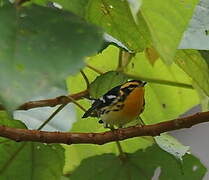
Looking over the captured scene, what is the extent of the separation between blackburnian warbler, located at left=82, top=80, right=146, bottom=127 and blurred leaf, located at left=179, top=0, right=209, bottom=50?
1.16ft

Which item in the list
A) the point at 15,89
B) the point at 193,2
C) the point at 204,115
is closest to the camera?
the point at 15,89

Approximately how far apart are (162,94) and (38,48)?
582mm

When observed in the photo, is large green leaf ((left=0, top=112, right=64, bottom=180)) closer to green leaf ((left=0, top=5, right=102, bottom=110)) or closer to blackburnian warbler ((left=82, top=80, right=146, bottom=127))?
blackburnian warbler ((left=82, top=80, right=146, bottom=127))

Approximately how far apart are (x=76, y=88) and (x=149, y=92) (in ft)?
0.42

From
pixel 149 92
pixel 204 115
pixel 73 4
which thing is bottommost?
pixel 149 92

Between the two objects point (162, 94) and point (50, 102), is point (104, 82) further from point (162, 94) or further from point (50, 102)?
point (162, 94)

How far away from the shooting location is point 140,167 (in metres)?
0.85

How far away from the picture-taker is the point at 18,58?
0.41m

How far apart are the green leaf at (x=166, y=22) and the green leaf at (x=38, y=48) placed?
0.16ft

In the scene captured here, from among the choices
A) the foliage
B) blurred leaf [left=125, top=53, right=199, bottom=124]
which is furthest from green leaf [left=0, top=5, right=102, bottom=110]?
blurred leaf [left=125, top=53, right=199, bottom=124]

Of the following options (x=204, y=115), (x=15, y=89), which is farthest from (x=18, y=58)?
(x=204, y=115)

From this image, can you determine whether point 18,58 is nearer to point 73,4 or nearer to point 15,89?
point 15,89

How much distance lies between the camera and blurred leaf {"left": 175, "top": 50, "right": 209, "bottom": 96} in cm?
67

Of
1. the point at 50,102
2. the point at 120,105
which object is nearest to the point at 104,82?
the point at 50,102
